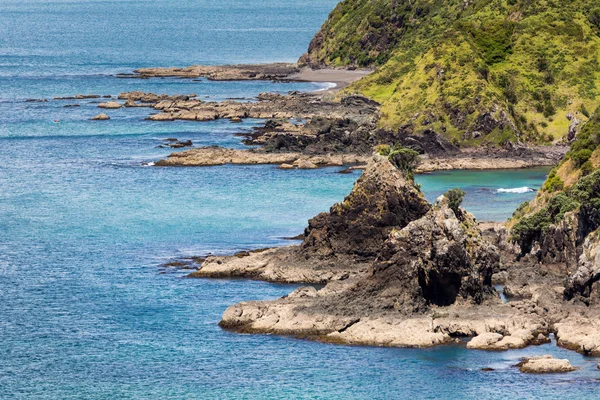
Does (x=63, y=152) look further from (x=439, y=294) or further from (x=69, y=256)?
(x=439, y=294)

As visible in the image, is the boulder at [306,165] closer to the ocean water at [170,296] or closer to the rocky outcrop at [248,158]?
the rocky outcrop at [248,158]

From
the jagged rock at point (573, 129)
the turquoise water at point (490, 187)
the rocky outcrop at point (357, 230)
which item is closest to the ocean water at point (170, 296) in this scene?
the turquoise water at point (490, 187)

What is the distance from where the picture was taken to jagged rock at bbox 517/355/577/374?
7144 cm

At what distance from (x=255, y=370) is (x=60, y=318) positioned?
64.9 ft

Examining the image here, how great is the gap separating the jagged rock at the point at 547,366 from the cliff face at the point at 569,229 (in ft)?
30.8

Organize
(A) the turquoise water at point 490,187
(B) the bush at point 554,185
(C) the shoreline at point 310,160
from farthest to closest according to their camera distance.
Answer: (C) the shoreline at point 310,160 < (A) the turquoise water at point 490,187 < (B) the bush at point 554,185

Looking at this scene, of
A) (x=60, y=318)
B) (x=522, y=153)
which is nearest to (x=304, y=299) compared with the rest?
(x=60, y=318)

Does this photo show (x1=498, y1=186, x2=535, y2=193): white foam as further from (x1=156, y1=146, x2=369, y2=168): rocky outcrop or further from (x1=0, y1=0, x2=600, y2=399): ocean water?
(x1=156, y1=146, x2=369, y2=168): rocky outcrop

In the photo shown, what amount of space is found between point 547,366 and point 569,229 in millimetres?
21453

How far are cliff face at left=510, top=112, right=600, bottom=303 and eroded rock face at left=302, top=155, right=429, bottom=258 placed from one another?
8.41 m

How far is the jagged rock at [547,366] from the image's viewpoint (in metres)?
71.4

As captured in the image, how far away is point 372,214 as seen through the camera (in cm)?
9700

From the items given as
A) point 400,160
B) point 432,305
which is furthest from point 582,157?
point 432,305

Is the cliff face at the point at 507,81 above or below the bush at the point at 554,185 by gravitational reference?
above
